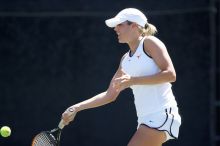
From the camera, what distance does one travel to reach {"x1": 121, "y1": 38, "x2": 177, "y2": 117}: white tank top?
4766 millimetres

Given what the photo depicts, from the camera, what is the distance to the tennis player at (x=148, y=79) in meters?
4.66

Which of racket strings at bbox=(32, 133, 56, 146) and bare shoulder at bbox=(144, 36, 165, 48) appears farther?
racket strings at bbox=(32, 133, 56, 146)

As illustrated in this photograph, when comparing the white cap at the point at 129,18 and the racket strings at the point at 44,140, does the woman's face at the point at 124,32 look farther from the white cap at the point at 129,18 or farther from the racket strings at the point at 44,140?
the racket strings at the point at 44,140

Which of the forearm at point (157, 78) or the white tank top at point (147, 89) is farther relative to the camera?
the white tank top at point (147, 89)

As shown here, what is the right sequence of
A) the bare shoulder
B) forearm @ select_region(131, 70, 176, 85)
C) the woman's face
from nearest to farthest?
A: 1. forearm @ select_region(131, 70, 176, 85)
2. the bare shoulder
3. the woman's face

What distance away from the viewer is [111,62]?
7.86 meters

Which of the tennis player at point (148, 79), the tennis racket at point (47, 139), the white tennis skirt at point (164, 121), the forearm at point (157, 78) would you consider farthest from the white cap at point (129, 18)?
the tennis racket at point (47, 139)

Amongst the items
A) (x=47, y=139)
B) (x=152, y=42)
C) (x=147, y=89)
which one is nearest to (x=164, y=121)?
(x=147, y=89)

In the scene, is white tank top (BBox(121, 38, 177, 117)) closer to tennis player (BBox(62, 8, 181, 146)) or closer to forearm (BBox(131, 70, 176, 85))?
tennis player (BBox(62, 8, 181, 146))

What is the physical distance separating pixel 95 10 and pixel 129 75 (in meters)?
3.07

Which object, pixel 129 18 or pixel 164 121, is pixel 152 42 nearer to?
pixel 129 18

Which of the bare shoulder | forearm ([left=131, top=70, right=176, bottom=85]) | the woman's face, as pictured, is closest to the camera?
forearm ([left=131, top=70, right=176, bottom=85])

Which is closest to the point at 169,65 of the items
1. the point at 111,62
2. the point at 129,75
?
the point at 129,75

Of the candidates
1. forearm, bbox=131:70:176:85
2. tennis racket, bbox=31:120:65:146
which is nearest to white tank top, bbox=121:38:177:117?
forearm, bbox=131:70:176:85
